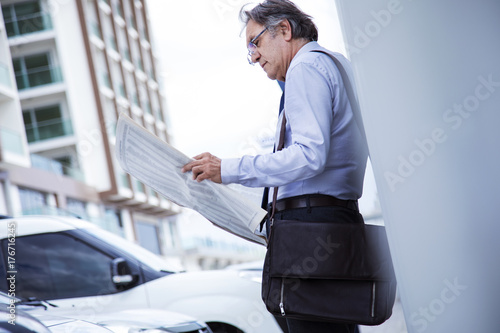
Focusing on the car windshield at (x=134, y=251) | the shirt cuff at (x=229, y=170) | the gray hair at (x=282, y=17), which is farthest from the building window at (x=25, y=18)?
the shirt cuff at (x=229, y=170)

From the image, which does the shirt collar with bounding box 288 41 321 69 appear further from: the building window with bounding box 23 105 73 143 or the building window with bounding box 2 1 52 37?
the building window with bounding box 2 1 52 37

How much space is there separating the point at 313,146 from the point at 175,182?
448mm

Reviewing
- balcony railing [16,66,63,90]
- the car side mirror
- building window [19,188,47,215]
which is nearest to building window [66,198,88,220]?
building window [19,188,47,215]

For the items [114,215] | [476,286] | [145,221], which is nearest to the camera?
[476,286]

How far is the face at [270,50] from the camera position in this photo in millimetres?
1960

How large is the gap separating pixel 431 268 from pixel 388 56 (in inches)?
21.3

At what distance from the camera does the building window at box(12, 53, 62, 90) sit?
25641 millimetres

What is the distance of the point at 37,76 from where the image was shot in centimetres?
2566

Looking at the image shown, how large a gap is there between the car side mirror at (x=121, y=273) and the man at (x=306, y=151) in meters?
2.25

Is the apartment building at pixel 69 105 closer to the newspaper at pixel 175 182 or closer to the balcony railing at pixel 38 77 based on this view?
the balcony railing at pixel 38 77

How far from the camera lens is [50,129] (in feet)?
84.4

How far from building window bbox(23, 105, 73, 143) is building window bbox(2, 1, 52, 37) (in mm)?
3389

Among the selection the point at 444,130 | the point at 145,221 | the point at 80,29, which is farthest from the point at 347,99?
the point at 145,221

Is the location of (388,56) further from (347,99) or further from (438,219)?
(438,219)
